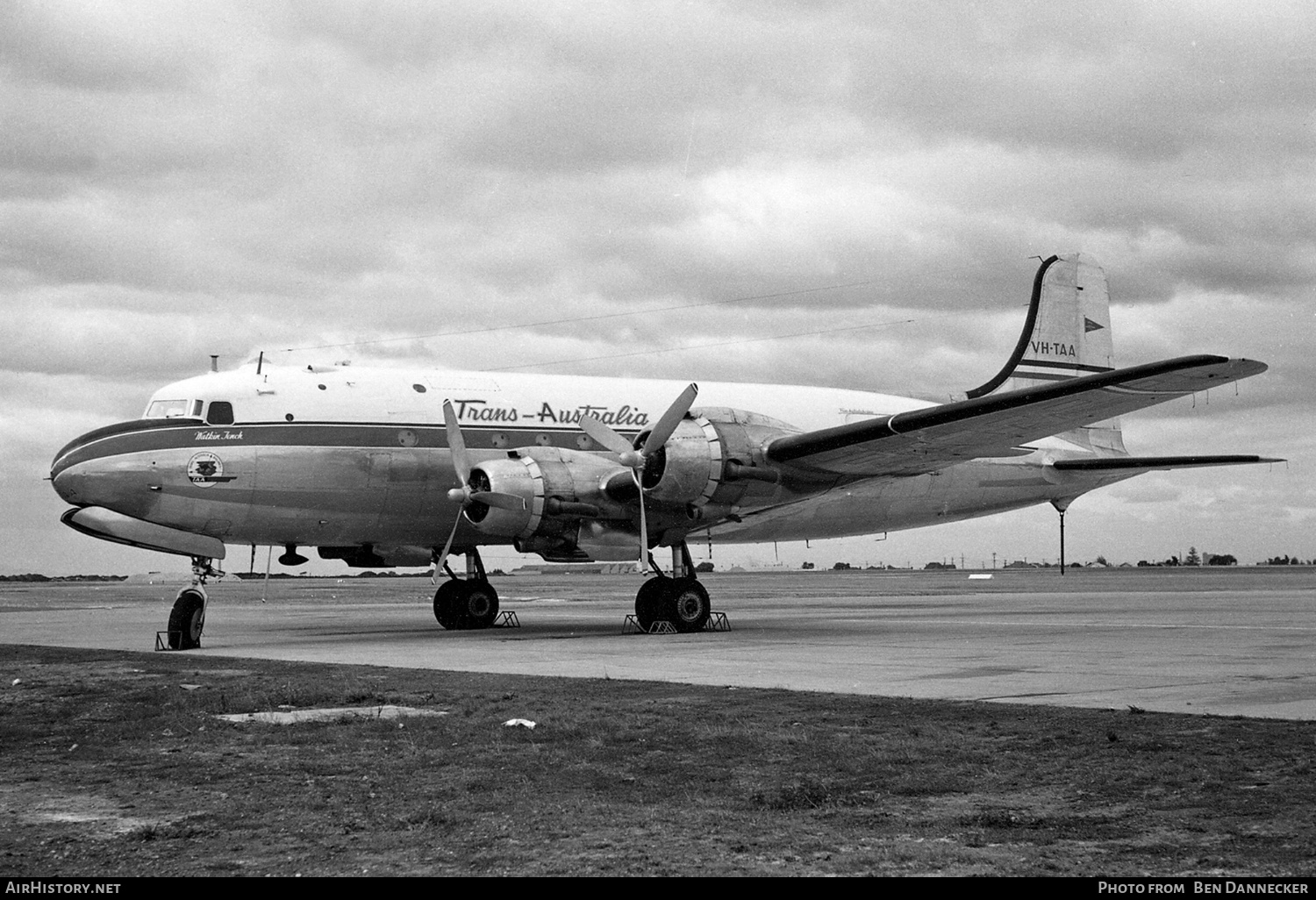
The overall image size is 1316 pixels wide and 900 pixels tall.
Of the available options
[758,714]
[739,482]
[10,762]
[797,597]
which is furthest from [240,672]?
[797,597]

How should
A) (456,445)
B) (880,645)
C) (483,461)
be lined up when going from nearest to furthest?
(880,645), (456,445), (483,461)

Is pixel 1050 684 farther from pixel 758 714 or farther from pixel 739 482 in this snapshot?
pixel 739 482

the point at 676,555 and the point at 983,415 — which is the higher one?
the point at 983,415

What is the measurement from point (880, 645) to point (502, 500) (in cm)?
644

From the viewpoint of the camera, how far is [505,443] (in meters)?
22.6

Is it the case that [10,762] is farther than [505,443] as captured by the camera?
No

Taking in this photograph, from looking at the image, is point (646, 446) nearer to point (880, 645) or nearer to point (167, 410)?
point (880, 645)

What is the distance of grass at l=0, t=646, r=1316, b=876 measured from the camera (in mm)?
5602

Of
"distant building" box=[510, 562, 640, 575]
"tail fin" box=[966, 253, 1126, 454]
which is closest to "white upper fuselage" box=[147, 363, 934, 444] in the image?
"tail fin" box=[966, 253, 1126, 454]

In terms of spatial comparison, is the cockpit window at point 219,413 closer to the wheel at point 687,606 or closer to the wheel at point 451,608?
the wheel at point 451,608

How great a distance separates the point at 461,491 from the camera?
67.9 ft

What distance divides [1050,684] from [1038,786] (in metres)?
5.12

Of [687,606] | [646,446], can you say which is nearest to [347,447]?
[646,446]

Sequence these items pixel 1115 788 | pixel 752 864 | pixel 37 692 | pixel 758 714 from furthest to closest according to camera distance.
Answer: pixel 37 692, pixel 758 714, pixel 1115 788, pixel 752 864
